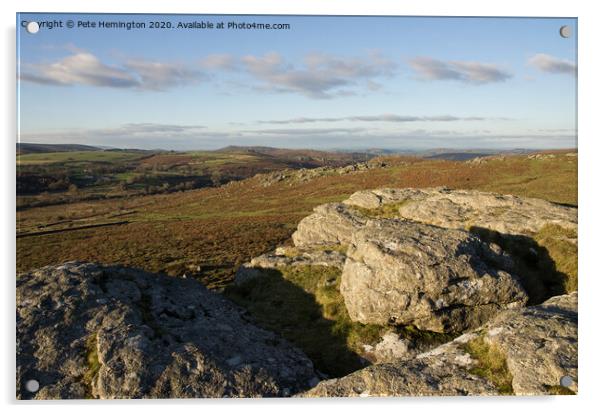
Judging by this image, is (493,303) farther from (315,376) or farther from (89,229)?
(89,229)

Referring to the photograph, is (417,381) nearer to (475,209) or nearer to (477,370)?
(477,370)

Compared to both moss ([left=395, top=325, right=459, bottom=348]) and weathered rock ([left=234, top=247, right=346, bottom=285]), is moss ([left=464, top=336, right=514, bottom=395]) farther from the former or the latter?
weathered rock ([left=234, top=247, right=346, bottom=285])

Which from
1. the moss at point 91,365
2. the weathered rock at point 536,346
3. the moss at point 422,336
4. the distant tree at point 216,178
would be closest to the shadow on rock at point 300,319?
the moss at point 422,336

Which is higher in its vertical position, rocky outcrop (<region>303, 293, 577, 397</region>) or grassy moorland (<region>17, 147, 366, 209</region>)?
grassy moorland (<region>17, 147, 366, 209</region>)

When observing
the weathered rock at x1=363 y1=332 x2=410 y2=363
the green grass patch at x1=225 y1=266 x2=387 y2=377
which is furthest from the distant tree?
the weathered rock at x1=363 y1=332 x2=410 y2=363

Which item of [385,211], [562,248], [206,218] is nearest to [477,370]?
[562,248]

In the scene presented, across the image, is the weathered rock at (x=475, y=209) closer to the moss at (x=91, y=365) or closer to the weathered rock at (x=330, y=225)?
the weathered rock at (x=330, y=225)
